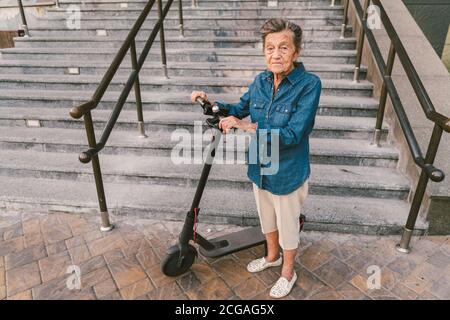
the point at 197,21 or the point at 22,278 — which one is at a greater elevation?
the point at 197,21

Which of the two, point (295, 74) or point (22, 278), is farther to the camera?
point (22, 278)

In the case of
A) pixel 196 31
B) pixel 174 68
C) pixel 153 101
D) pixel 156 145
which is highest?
pixel 196 31

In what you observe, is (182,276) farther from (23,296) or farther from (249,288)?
(23,296)

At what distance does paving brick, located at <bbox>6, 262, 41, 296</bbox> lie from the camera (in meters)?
2.42

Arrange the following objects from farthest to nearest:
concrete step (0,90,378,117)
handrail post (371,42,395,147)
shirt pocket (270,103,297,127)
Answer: concrete step (0,90,378,117)
handrail post (371,42,395,147)
shirt pocket (270,103,297,127)

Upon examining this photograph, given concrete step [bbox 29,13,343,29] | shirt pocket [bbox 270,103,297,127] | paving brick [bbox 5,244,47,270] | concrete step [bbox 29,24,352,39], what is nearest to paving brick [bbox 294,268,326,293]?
shirt pocket [bbox 270,103,297,127]

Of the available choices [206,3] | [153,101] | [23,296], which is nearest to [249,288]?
[23,296]

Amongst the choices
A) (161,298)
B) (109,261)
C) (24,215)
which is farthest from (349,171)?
(24,215)

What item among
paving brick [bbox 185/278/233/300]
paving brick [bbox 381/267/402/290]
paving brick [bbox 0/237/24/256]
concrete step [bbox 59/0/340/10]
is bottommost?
paving brick [bbox 185/278/233/300]

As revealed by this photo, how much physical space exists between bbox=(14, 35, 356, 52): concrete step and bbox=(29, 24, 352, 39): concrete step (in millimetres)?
185

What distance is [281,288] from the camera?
236 centimetres

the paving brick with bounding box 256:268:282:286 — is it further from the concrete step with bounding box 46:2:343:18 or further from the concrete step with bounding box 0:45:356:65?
the concrete step with bounding box 46:2:343:18

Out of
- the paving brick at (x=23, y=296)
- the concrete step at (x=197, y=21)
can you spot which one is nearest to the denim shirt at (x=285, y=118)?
the paving brick at (x=23, y=296)

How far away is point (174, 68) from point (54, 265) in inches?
115
